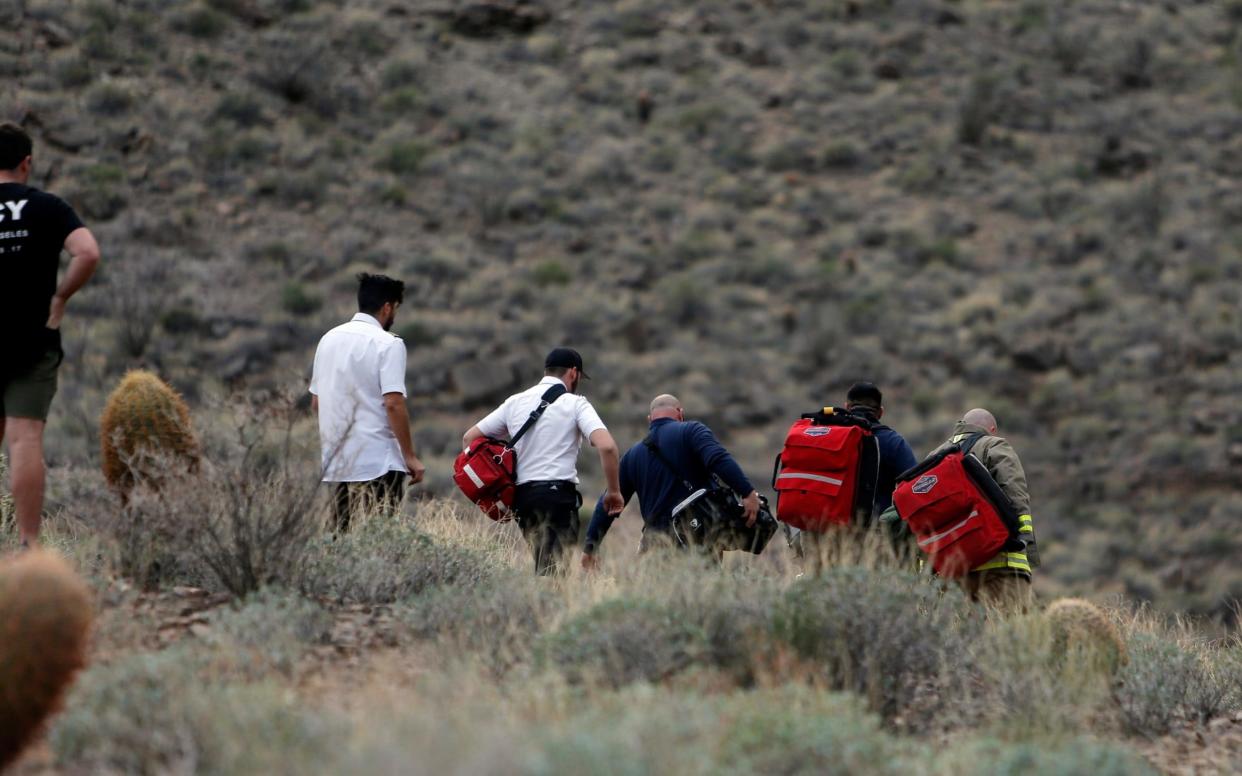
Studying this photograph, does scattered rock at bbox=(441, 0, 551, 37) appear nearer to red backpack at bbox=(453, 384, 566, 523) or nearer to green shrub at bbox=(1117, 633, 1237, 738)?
red backpack at bbox=(453, 384, 566, 523)

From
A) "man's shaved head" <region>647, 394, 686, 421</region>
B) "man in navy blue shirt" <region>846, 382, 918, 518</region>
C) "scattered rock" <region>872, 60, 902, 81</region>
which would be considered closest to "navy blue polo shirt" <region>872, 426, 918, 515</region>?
"man in navy blue shirt" <region>846, 382, 918, 518</region>

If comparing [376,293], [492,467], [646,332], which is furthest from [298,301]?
[492,467]

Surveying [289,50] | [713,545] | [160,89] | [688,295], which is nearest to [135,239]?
[160,89]

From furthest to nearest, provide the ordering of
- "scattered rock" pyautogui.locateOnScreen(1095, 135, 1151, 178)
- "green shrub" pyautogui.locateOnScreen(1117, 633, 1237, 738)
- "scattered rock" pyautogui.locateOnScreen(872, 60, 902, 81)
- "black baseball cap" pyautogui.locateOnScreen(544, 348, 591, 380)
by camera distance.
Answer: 1. "scattered rock" pyautogui.locateOnScreen(872, 60, 902, 81)
2. "scattered rock" pyautogui.locateOnScreen(1095, 135, 1151, 178)
3. "black baseball cap" pyautogui.locateOnScreen(544, 348, 591, 380)
4. "green shrub" pyautogui.locateOnScreen(1117, 633, 1237, 738)

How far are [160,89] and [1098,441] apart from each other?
61.7ft

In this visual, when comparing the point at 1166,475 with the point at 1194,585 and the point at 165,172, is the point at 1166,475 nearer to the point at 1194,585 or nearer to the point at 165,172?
the point at 1194,585

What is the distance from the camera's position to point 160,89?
25953mm

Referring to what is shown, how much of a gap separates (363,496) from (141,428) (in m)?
1.44

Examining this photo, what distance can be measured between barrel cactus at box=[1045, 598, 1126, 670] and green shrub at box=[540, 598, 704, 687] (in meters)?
2.18

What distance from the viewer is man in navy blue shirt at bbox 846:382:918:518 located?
333 inches

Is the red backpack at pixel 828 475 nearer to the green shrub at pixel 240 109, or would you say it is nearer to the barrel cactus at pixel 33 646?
the barrel cactus at pixel 33 646

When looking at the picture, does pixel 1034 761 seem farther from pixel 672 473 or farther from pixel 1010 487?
pixel 672 473

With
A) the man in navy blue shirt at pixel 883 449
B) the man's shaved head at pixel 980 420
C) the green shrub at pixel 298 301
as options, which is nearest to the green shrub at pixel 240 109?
the green shrub at pixel 298 301

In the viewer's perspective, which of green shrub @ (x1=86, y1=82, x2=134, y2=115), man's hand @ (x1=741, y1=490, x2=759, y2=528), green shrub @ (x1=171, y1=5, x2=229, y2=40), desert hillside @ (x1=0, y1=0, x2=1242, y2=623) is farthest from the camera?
green shrub @ (x1=171, y1=5, x2=229, y2=40)
